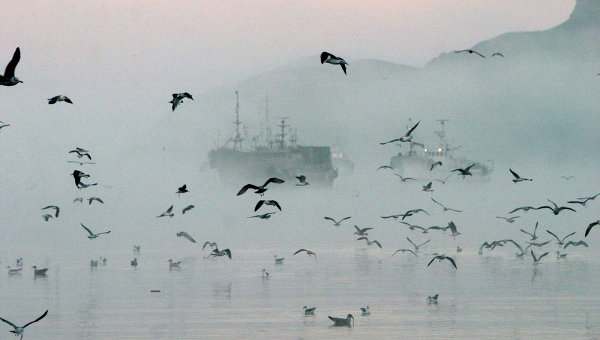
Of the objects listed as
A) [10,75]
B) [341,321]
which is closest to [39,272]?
[341,321]

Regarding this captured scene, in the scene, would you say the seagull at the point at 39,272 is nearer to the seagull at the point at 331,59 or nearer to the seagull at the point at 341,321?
the seagull at the point at 341,321

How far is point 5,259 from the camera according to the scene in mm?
86000

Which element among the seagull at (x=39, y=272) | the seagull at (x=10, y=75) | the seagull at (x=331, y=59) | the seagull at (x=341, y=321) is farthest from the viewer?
the seagull at (x=39, y=272)

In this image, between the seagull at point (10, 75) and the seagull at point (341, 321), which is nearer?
the seagull at point (10, 75)

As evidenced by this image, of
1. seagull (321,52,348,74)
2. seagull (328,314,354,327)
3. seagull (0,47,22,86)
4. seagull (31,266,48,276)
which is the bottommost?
seagull (328,314,354,327)

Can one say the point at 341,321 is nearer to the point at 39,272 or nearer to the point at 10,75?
the point at 10,75

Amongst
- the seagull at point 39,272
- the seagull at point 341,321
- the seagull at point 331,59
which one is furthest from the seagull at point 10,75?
the seagull at point 39,272

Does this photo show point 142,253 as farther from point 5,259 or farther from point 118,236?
point 118,236

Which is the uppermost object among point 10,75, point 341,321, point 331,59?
point 331,59

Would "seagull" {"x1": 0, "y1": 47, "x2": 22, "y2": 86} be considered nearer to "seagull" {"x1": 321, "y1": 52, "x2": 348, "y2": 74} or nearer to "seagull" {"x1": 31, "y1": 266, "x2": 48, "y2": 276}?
"seagull" {"x1": 321, "y1": 52, "x2": 348, "y2": 74}

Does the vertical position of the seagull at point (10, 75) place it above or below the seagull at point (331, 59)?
below

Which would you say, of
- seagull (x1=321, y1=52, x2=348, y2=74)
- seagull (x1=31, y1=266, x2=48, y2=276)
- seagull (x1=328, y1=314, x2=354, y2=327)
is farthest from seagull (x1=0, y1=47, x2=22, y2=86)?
seagull (x1=31, y1=266, x2=48, y2=276)

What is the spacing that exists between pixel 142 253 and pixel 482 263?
92.9ft

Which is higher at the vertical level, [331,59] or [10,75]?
[331,59]
